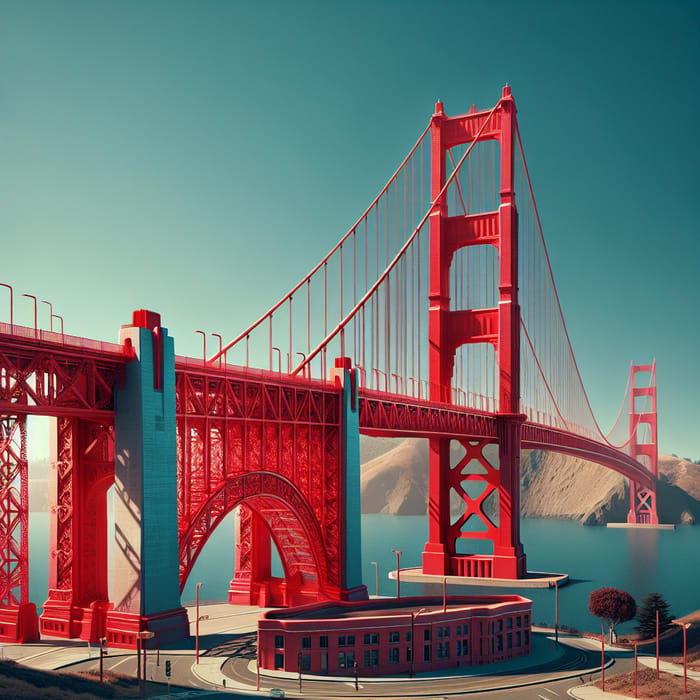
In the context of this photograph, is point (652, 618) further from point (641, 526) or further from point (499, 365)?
point (641, 526)

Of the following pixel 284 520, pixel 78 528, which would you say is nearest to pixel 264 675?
pixel 78 528

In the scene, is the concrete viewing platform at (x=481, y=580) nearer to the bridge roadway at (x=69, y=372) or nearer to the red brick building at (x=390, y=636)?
the red brick building at (x=390, y=636)

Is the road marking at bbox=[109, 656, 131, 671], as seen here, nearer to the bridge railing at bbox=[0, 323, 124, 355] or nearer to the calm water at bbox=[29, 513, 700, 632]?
the bridge railing at bbox=[0, 323, 124, 355]

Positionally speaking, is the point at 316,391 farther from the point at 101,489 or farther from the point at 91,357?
the point at 91,357

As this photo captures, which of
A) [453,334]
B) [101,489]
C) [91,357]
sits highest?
[453,334]

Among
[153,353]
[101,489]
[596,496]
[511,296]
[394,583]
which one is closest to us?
[153,353]

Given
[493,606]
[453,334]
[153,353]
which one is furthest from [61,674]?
[453,334]
